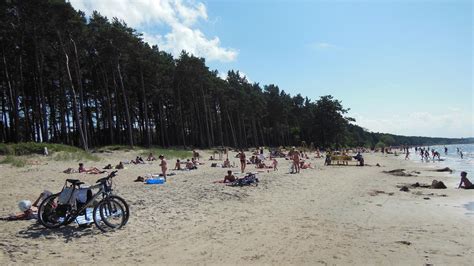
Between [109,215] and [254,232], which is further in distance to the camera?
[254,232]

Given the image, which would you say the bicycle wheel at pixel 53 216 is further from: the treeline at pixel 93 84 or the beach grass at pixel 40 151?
the treeline at pixel 93 84

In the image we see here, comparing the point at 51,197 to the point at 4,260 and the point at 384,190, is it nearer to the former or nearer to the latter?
the point at 4,260

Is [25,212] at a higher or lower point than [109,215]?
higher

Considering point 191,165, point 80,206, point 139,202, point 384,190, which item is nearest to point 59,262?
point 80,206

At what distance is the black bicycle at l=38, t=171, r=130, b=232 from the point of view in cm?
838

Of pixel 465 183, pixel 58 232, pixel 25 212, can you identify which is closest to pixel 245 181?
pixel 25 212

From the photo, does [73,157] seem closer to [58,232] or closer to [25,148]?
[25,148]

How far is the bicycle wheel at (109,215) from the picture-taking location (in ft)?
27.4

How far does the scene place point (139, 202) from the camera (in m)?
11.8

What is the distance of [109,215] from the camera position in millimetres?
8547

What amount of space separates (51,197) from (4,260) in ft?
7.92

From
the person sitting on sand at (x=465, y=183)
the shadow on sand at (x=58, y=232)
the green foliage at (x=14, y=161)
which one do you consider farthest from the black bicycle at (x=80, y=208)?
the person sitting on sand at (x=465, y=183)

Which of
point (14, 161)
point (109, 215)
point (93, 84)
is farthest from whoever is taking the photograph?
point (93, 84)

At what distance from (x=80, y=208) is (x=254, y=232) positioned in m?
4.05
